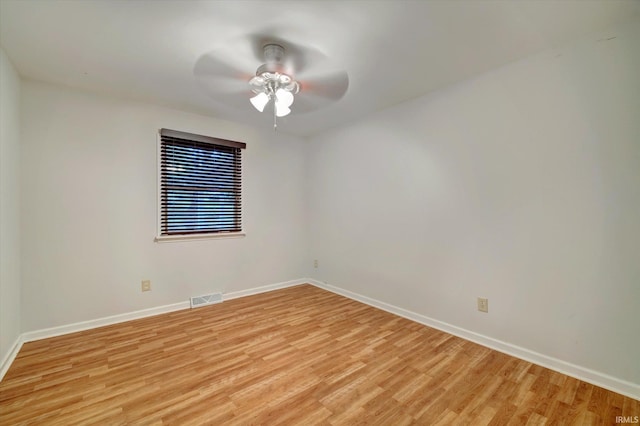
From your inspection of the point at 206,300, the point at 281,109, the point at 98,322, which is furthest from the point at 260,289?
the point at 281,109

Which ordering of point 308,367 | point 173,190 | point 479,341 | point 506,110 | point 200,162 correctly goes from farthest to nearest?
1. point 200,162
2. point 173,190
3. point 479,341
4. point 506,110
5. point 308,367

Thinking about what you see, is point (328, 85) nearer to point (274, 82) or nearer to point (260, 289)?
point (274, 82)

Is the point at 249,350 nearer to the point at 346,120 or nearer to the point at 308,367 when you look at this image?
the point at 308,367

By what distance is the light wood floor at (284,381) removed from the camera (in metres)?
1.60

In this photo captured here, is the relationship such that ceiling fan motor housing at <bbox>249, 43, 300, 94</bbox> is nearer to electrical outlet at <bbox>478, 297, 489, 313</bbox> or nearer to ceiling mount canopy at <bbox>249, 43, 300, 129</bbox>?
ceiling mount canopy at <bbox>249, 43, 300, 129</bbox>

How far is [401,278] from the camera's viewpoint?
310 centimetres

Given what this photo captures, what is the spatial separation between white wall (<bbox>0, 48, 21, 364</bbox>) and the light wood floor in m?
0.30

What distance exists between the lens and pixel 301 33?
1845 millimetres

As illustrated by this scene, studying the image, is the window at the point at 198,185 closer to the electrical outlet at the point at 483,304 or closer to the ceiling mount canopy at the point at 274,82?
the ceiling mount canopy at the point at 274,82

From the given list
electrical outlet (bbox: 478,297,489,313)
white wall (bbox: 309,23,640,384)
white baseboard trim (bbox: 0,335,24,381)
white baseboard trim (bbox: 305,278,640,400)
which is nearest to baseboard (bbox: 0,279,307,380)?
white baseboard trim (bbox: 0,335,24,381)

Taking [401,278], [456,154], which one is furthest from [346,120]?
[401,278]

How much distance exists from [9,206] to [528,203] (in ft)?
13.7

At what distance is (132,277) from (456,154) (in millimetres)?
3604

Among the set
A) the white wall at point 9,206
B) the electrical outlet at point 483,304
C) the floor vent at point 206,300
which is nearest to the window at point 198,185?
the floor vent at point 206,300
